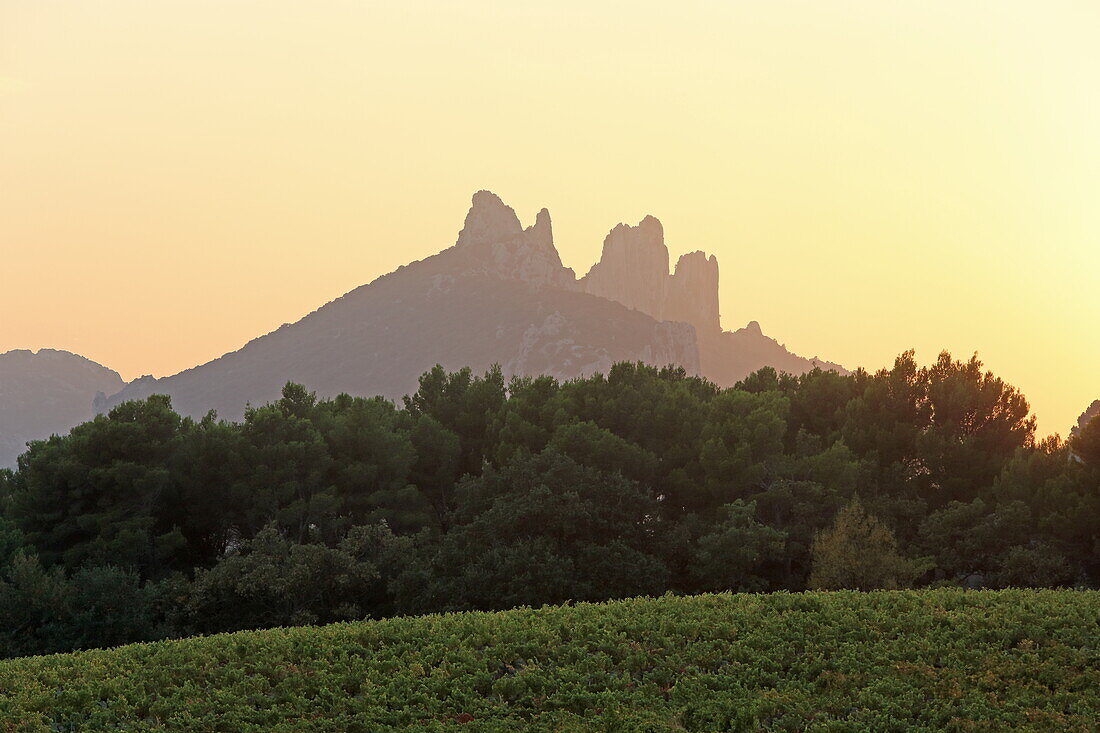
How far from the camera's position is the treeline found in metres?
32.6

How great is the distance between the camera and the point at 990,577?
118 ft

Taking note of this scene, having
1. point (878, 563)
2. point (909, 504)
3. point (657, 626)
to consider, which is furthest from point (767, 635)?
point (909, 504)

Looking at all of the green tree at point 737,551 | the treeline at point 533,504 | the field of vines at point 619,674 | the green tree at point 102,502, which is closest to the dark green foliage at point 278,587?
the treeline at point 533,504

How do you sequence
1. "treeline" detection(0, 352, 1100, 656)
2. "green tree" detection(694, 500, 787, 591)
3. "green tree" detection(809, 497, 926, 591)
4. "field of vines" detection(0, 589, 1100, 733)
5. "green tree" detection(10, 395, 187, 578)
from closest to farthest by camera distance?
"field of vines" detection(0, 589, 1100, 733)
"green tree" detection(809, 497, 926, 591)
"treeline" detection(0, 352, 1100, 656)
"green tree" detection(694, 500, 787, 591)
"green tree" detection(10, 395, 187, 578)

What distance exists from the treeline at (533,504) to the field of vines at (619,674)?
1202 centimetres

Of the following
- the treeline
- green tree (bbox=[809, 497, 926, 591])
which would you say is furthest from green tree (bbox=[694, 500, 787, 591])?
green tree (bbox=[809, 497, 926, 591])

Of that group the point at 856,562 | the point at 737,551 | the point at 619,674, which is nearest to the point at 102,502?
the point at 737,551

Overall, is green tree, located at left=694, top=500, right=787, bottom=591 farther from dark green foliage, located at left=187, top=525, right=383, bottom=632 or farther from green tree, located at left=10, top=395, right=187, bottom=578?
green tree, located at left=10, top=395, right=187, bottom=578

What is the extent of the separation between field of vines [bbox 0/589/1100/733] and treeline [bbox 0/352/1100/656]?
12017 mm

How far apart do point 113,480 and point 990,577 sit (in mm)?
33769

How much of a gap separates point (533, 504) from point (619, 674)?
55.0 ft

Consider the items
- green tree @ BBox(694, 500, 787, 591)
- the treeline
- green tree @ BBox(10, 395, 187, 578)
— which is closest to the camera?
the treeline

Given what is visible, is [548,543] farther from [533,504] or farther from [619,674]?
[619,674]

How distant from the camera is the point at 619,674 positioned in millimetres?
17859
